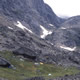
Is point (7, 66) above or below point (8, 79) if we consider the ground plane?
above

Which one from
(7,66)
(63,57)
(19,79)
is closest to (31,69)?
(7,66)

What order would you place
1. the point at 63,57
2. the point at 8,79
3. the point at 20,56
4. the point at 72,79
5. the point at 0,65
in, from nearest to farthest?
the point at 8,79 < the point at 72,79 < the point at 0,65 < the point at 20,56 < the point at 63,57

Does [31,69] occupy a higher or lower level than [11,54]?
lower

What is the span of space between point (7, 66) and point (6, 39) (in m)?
102

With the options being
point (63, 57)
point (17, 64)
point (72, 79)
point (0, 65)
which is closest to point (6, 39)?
point (63, 57)

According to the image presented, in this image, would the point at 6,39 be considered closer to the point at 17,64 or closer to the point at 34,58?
the point at 34,58

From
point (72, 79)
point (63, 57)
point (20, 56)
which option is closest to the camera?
point (72, 79)

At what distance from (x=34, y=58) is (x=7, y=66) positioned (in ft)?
147

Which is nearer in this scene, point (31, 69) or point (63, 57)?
point (31, 69)

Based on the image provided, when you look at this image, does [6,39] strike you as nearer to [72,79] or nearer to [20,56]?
[20,56]

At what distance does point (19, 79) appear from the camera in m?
73.8

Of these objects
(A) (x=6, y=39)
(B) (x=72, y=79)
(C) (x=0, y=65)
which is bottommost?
(B) (x=72, y=79)

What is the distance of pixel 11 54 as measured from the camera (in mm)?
136625

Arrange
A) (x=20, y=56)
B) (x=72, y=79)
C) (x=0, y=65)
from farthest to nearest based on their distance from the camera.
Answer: (x=20, y=56)
(x=0, y=65)
(x=72, y=79)
